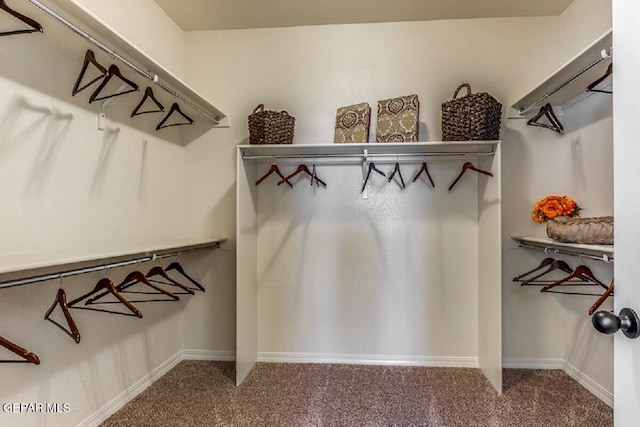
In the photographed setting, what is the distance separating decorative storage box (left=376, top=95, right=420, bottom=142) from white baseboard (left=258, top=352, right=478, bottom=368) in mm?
1535

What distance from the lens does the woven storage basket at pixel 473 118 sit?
225 cm

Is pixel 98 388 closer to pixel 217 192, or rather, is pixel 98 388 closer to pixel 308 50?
pixel 217 192

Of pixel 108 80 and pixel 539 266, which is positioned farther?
pixel 539 266

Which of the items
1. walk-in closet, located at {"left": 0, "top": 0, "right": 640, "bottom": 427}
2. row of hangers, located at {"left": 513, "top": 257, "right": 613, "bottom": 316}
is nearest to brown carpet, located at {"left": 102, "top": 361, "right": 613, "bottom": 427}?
walk-in closet, located at {"left": 0, "top": 0, "right": 640, "bottom": 427}

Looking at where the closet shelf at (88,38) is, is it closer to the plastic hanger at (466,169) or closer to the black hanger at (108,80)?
the black hanger at (108,80)

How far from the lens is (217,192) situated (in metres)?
2.86

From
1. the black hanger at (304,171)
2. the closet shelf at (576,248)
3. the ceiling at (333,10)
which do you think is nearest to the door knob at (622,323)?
the closet shelf at (576,248)

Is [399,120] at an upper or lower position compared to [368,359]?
upper

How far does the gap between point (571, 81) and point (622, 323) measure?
1750 mm

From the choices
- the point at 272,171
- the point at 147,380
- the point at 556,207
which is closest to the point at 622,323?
the point at 556,207

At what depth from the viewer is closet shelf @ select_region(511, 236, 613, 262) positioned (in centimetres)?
175

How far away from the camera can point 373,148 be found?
250 centimetres

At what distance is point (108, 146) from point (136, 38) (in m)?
0.75

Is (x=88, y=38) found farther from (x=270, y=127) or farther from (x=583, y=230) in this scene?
(x=583, y=230)
